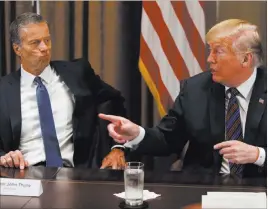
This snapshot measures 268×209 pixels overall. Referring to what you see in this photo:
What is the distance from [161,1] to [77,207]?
6.16ft

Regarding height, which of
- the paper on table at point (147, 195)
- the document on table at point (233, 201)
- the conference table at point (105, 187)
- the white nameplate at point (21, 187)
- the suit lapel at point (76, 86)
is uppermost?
the suit lapel at point (76, 86)

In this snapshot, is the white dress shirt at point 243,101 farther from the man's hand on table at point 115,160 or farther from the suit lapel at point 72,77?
the suit lapel at point 72,77

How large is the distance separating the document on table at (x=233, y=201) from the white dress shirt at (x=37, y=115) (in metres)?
1.48

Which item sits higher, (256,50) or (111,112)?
(256,50)

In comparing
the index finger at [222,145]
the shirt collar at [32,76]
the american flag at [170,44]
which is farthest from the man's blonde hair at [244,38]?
the shirt collar at [32,76]

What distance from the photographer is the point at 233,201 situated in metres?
1.65

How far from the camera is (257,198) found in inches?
65.5

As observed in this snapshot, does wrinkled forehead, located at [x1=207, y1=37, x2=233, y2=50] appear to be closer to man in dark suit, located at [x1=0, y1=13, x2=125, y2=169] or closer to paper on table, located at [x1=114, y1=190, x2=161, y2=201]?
man in dark suit, located at [x1=0, y1=13, x2=125, y2=169]

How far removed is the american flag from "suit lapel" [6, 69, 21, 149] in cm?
80

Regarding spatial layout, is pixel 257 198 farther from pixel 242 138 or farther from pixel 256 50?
pixel 256 50

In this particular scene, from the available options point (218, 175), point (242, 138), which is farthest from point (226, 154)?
point (242, 138)

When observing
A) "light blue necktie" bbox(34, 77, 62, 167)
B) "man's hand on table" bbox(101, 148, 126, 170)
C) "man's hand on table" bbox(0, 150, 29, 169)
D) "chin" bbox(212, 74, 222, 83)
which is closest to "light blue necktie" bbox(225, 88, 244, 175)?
"chin" bbox(212, 74, 222, 83)

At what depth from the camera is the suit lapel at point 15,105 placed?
2.93 metres

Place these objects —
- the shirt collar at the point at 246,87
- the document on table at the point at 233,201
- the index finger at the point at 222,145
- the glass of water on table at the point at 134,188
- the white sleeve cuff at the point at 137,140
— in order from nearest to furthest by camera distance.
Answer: the document on table at the point at 233,201
the glass of water on table at the point at 134,188
the index finger at the point at 222,145
the white sleeve cuff at the point at 137,140
the shirt collar at the point at 246,87
